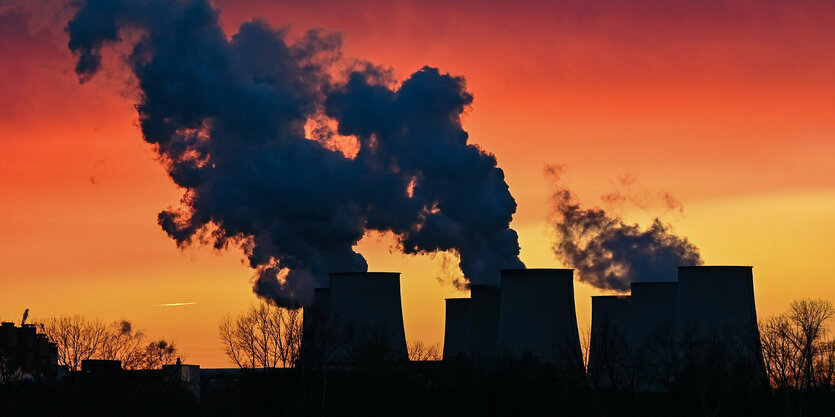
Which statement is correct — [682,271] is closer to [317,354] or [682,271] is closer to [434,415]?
[434,415]

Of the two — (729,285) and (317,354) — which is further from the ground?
(729,285)

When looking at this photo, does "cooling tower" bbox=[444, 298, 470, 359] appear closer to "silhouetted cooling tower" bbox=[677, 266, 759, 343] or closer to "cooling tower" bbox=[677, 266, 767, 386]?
"cooling tower" bbox=[677, 266, 767, 386]

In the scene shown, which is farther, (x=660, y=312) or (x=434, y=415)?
(x=660, y=312)

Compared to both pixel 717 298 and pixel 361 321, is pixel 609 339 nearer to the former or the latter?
pixel 717 298

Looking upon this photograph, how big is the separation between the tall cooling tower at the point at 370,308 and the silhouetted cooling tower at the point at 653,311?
7.98 metres

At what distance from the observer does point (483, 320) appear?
3525 centimetres

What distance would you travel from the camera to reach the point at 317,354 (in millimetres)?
30969

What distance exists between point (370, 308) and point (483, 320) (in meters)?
7.45

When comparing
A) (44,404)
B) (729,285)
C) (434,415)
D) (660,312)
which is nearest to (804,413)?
(729,285)

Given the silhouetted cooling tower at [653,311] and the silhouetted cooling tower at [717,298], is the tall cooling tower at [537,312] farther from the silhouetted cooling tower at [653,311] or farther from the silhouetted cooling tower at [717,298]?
the silhouetted cooling tower at [653,311]

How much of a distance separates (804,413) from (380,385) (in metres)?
10.5

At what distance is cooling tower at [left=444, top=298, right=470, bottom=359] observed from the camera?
35.6 metres

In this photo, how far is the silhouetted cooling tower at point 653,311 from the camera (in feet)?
109

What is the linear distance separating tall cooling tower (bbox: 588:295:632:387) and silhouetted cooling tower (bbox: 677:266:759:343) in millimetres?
2607
